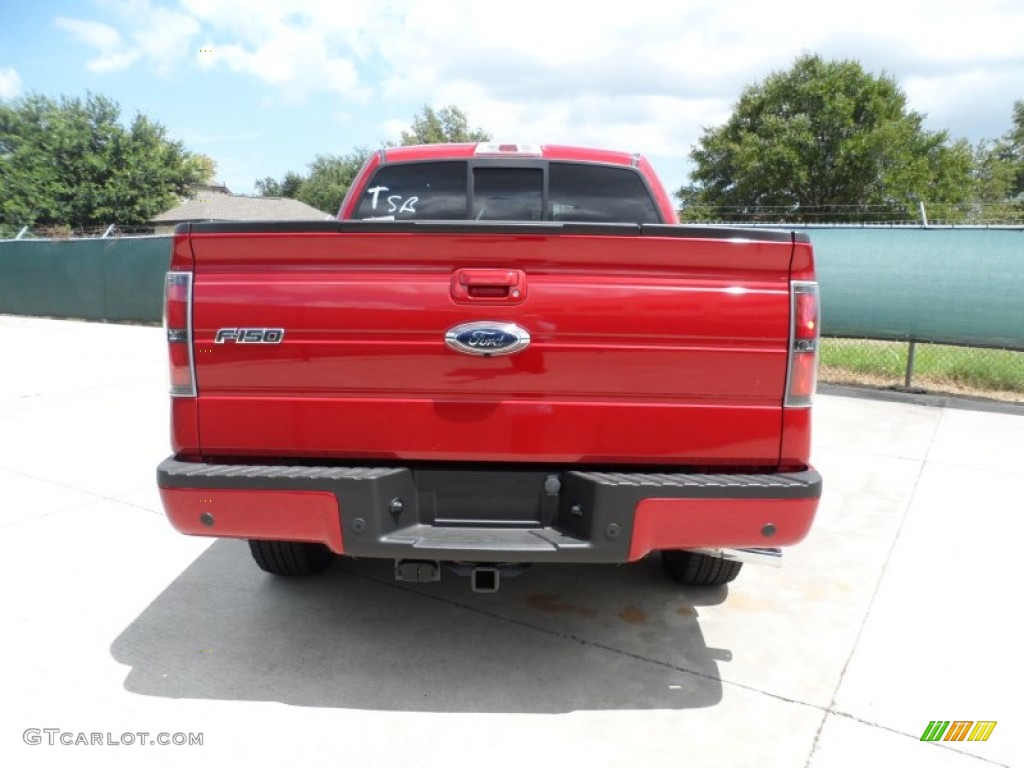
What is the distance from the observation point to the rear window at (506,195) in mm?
4188

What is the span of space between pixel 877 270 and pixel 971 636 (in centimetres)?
617

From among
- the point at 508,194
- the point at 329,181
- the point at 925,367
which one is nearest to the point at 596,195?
the point at 508,194

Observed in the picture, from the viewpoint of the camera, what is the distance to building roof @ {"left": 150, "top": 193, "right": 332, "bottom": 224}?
45.0 meters

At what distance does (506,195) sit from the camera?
422cm

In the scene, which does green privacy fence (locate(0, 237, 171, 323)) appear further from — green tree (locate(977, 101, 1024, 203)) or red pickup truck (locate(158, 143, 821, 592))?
green tree (locate(977, 101, 1024, 203))

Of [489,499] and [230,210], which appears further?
[230,210]

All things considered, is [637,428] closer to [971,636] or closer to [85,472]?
[971,636]

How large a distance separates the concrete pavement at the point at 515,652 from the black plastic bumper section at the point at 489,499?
648 mm

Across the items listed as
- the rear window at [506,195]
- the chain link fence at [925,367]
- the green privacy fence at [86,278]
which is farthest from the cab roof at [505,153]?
the green privacy fence at [86,278]

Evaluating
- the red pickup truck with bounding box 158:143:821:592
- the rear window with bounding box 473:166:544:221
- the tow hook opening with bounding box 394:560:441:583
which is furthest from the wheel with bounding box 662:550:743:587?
the rear window with bounding box 473:166:544:221

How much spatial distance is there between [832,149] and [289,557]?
125ft

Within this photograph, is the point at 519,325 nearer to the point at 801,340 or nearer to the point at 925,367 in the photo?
the point at 801,340

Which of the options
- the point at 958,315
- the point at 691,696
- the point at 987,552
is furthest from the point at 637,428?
the point at 958,315

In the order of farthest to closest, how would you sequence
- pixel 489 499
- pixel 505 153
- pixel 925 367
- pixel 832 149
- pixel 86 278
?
pixel 832 149, pixel 86 278, pixel 925 367, pixel 505 153, pixel 489 499
